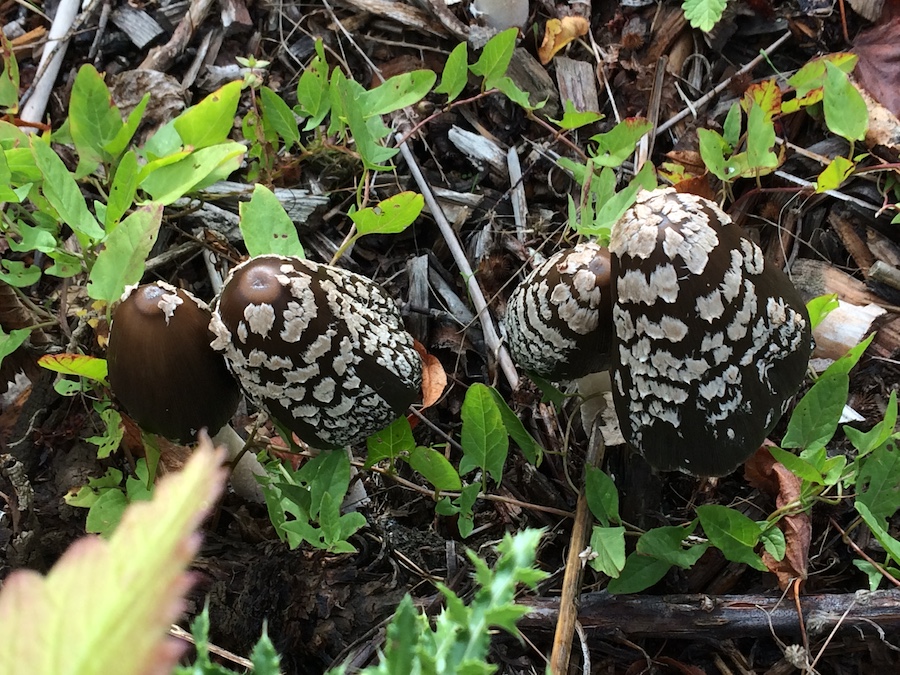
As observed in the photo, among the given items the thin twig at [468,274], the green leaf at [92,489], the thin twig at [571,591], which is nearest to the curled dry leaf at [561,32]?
the thin twig at [468,274]

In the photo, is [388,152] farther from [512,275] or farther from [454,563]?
[454,563]

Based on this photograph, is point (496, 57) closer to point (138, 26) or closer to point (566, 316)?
point (566, 316)

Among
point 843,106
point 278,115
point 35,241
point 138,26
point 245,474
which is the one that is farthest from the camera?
point 138,26

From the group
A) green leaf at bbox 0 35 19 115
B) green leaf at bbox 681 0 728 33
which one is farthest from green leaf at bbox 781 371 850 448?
green leaf at bbox 0 35 19 115

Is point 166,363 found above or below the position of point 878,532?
above

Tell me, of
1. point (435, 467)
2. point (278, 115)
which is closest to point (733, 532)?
point (435, 467)

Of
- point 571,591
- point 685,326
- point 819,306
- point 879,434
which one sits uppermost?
point 685,326

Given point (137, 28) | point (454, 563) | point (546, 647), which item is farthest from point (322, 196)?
point (546, 647)
